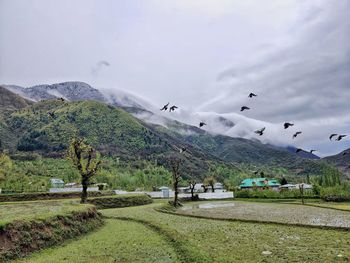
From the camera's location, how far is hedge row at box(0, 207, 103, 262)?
769 inches

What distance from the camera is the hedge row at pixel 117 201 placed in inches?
2323

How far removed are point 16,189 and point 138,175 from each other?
6619 cm

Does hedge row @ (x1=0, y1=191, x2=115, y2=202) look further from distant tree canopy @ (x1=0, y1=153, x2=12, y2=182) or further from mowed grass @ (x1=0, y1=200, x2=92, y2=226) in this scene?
mowed grass @ (x1=0, y1=200, x2=92, y2=226)

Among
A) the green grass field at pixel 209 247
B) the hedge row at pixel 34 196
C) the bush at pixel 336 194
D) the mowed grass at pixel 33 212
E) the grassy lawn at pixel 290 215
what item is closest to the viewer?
the green grass field at pixel 209 247

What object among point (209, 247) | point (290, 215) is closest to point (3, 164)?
point (290, 215)

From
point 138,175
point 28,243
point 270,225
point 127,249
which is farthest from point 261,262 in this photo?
point 138,175

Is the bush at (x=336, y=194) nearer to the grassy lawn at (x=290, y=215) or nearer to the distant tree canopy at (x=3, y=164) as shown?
the grassy lawn at (x=290, y=215)

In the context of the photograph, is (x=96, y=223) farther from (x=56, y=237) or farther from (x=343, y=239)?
(x=343, y=239)

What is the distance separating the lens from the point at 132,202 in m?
65.6

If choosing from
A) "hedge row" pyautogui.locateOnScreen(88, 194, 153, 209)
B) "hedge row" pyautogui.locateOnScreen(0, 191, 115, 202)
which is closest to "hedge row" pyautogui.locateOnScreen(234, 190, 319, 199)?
"hedge row" pyautogui.locateOnScreen(88, 194, 153, 209)

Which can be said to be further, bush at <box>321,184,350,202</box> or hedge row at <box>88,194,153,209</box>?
bush at <box>321,184,350,202</box>

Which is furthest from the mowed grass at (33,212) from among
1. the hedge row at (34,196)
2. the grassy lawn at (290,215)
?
the hedge row at (34,196)

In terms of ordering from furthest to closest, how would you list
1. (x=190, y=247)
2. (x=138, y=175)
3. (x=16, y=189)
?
1. (x=138, y=175)
2. (x=16, y=189)
3. (x=190, y=247)

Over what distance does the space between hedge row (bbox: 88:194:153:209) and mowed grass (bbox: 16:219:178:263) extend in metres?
32.9
